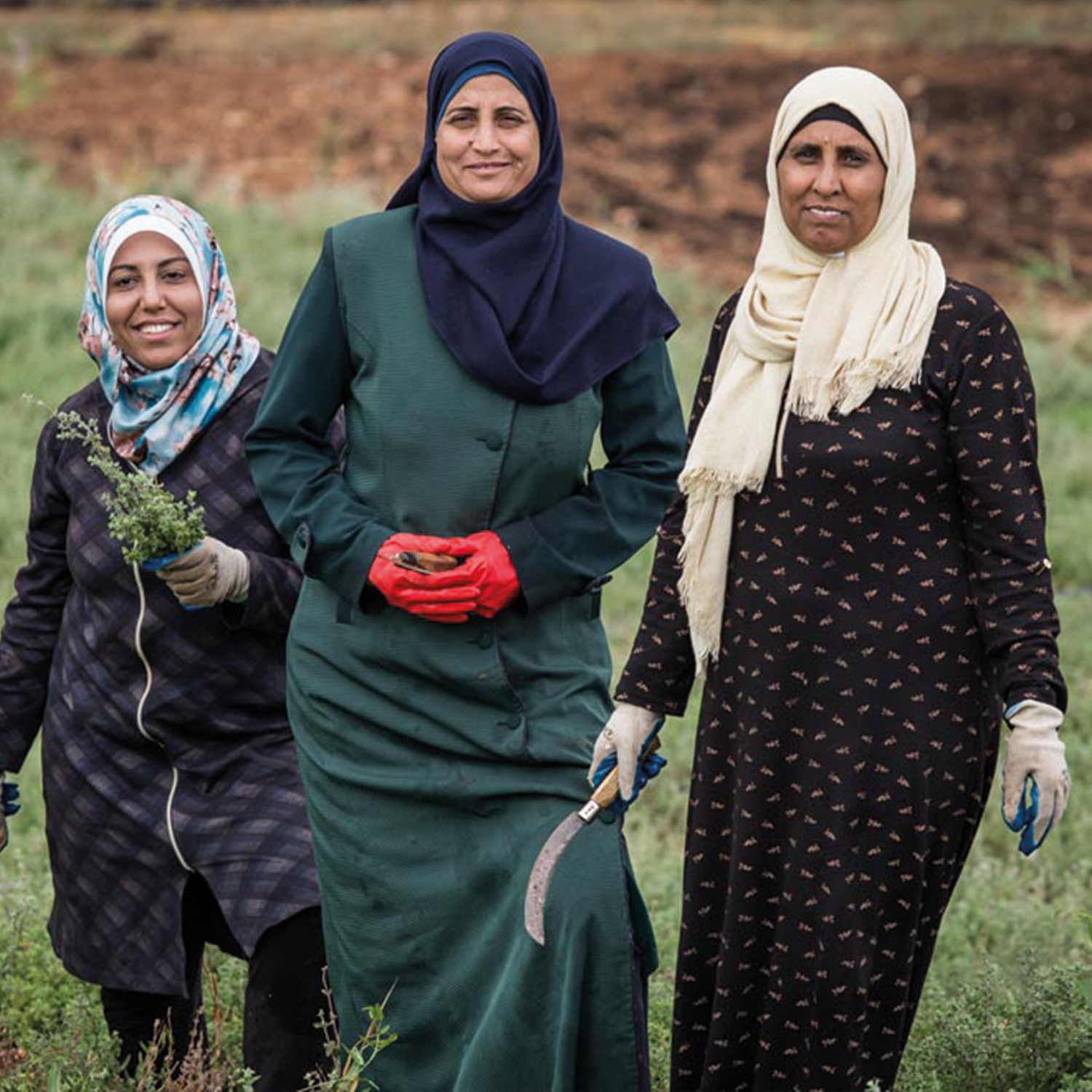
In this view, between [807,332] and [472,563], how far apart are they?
0.68 m

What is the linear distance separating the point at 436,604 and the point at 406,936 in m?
0.59

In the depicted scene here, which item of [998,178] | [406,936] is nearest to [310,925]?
[406,936]

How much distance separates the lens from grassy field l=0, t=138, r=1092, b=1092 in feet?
12.6

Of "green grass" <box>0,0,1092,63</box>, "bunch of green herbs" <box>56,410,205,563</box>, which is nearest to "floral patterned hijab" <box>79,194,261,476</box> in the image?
"bunch of green herbs" <box>56,410,205,563</box>

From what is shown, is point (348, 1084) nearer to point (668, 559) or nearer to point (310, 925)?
point (310, 925)

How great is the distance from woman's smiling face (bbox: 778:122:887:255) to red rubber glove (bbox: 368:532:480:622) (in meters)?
0.78

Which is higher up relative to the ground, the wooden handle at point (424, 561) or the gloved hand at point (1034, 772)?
the wooden handle at point (424, 561)

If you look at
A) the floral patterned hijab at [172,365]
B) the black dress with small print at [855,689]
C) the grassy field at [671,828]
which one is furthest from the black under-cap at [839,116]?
the grassy field at [671,828]

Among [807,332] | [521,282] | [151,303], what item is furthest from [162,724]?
[807,332]

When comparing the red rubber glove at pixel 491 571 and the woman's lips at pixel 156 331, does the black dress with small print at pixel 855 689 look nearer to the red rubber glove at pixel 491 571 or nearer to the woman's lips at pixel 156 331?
the red rubber glove at pixel 491 571

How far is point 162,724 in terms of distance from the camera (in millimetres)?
3725

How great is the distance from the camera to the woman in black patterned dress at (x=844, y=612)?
3.27 meters

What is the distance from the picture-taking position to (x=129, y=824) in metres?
3.77

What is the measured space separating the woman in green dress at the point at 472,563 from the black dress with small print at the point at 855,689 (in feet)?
0.78
